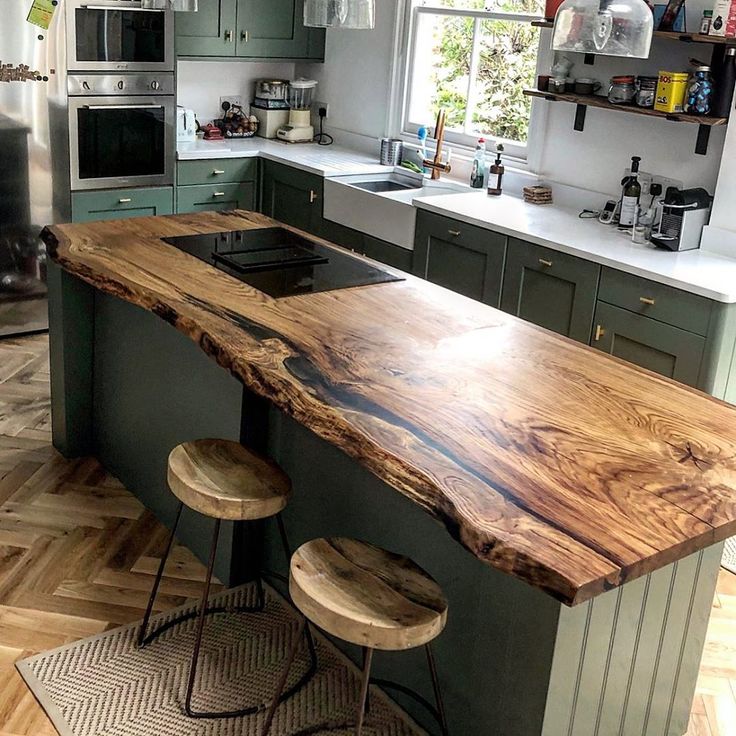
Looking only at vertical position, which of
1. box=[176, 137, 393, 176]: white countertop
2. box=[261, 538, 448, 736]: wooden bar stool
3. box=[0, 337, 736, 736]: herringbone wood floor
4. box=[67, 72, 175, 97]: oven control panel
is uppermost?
box=[67, 72, 175, 97]: oven control panel

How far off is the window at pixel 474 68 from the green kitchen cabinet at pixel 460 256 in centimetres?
83

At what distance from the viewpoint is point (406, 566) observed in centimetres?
213

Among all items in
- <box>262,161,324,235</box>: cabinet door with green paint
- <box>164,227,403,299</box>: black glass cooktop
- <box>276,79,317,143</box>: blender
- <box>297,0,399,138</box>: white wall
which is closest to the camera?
<box>164,227,403,299</box>: black glass cooktop

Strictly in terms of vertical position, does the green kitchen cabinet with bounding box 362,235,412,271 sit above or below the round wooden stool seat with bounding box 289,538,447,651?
above

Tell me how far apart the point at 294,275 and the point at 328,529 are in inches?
34.4

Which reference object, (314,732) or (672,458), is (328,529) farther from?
(672,458)

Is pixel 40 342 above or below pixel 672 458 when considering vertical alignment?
below

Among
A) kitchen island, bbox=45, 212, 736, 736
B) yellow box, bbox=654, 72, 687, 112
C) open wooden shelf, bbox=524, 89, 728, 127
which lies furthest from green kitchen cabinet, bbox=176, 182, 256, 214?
yellow box, bbox=654, 72, 687, 112

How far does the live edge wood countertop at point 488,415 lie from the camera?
1.73m

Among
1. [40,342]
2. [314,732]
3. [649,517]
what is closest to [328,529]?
[314,732]

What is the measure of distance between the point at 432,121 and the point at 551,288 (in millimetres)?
1873

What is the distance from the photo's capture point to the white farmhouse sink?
15.3 feet

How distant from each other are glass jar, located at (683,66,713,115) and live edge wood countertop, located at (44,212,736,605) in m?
1.56

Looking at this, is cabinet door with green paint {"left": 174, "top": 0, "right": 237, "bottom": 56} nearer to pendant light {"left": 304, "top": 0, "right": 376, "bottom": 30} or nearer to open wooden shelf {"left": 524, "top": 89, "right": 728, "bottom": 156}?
open wooden shelf {"left": 524, "top": 89, "right": 728, "bottom": 156}
